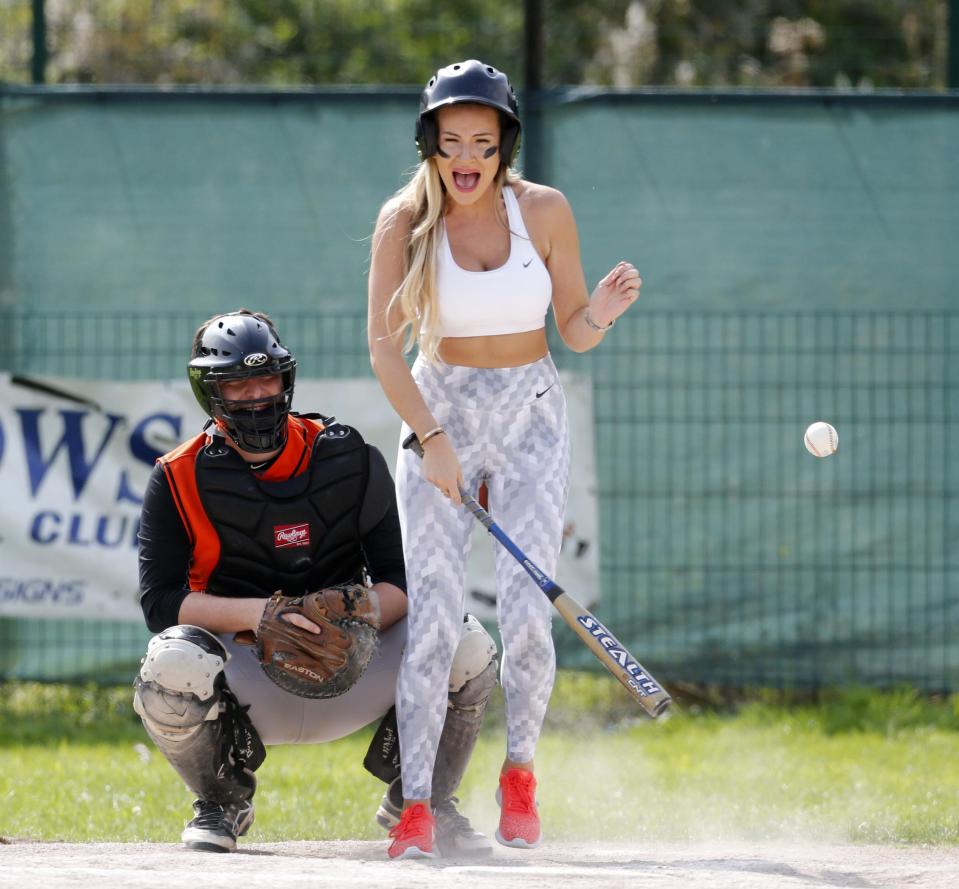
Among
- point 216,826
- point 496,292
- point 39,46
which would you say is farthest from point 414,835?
point 39,46

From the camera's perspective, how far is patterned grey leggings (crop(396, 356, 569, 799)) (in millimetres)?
4754

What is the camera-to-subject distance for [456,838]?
4938 millimetres

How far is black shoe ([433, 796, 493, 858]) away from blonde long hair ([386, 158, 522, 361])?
141cm

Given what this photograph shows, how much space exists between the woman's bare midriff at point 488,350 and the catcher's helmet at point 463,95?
0.57 m

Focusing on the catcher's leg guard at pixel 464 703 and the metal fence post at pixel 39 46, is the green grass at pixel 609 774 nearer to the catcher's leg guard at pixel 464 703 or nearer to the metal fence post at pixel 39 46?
the catcher's leg guard at pixel 464 703

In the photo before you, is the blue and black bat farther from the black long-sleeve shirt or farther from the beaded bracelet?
the black long-sleeve shirt

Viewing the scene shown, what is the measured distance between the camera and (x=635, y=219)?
26.2ft

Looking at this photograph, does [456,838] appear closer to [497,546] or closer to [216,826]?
[216,826]

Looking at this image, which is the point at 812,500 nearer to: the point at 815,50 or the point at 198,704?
the point at 198,704

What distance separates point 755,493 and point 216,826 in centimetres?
385

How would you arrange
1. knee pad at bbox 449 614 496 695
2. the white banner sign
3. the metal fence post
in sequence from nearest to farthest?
knee pad at bbox 449 614 496 695
the white banner sign
the metal fence post

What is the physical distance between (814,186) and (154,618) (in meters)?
4.41

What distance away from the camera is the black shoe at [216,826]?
4805mm

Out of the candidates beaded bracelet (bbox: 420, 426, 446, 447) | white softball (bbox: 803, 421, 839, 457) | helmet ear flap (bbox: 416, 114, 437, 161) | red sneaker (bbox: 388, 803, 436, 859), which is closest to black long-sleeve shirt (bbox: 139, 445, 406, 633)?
beaded bracelet (bbox: 420, 426, 446, 447)
